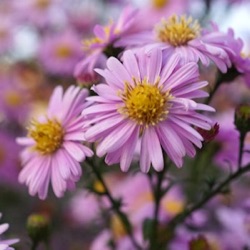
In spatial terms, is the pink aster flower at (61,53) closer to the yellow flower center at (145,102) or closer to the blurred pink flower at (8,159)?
the blurred pink flower at (8,159)

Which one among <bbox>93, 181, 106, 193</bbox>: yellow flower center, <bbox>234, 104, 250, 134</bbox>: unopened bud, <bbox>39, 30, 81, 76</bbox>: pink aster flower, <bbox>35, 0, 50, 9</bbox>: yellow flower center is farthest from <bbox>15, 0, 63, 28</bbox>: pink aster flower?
<bbox>234, 104, 250, 134</bbox>: unopened bud

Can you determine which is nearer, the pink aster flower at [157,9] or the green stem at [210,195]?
the green stem at [210,195]

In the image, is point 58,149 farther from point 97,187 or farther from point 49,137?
point 97,187

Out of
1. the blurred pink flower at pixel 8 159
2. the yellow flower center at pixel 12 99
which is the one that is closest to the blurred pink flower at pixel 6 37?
the yellow flower center at pixel 12 99

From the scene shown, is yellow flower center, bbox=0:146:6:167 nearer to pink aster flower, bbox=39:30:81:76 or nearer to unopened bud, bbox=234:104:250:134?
pink aster flower, bbox=39:30:81:76

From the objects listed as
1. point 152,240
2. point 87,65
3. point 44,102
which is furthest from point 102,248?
point 44,102
